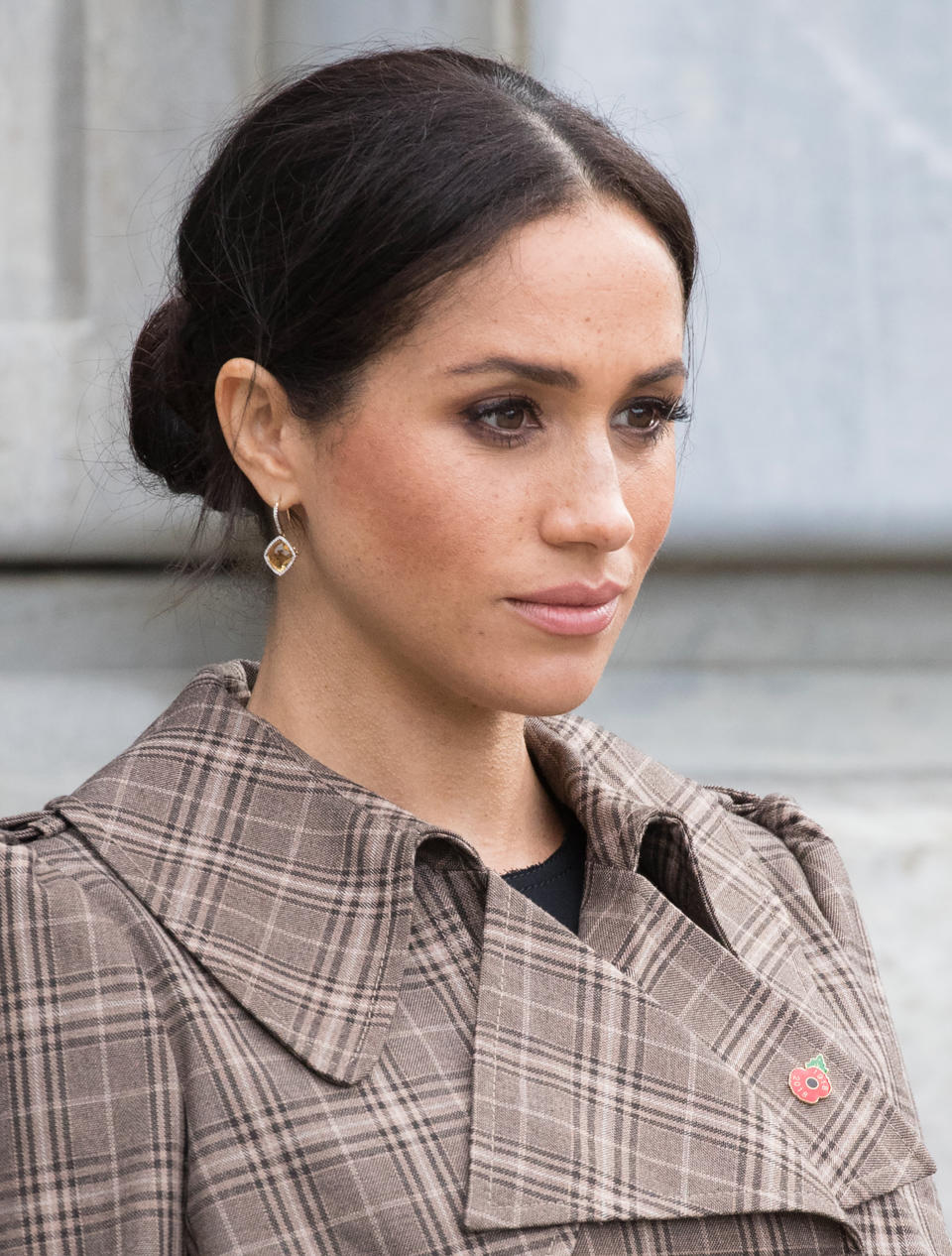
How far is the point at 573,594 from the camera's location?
114 centimetres

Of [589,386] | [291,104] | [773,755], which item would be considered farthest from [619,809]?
[773,755]

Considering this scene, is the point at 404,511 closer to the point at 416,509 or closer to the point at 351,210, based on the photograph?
the point at 416,509

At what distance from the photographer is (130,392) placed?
4.46 feet

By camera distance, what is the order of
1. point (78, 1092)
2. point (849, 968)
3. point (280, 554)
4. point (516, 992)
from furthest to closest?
point (849, 968) < point (280, 554) < point (516, 992) < point (78, 1092)

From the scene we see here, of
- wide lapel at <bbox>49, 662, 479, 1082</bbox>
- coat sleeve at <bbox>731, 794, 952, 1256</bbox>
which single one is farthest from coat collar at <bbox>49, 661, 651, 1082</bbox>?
coat sleeve at <bbox>731, 794, 952, 1256</bbox>

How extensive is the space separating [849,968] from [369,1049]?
49 centimetres

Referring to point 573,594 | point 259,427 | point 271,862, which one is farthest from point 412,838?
point 259,427

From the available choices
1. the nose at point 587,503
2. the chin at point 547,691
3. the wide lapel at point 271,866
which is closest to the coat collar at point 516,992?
the wide lapel at point 271,866

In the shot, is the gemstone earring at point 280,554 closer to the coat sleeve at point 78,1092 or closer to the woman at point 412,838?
the woman at point 412,838

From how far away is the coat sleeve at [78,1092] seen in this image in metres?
1.03

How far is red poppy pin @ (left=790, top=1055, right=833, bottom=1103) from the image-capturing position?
1.21 m

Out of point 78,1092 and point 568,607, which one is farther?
point 568,607

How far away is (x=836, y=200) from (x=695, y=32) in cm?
32

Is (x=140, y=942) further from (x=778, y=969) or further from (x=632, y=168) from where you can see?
(x=632, y=168)
